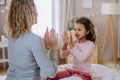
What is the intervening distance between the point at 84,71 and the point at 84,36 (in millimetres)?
308

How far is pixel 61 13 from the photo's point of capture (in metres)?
4.38

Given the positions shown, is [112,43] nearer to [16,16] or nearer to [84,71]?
[84,71]

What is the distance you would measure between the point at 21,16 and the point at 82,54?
2.15 feet

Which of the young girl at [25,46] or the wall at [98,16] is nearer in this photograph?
the young girl at [25,46]

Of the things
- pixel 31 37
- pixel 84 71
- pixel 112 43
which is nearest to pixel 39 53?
pixel 31 37

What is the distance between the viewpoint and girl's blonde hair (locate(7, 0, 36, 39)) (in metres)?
1.35

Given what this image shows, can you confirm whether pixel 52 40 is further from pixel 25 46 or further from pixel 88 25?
pixel 88 25

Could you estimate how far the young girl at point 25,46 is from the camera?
1322 millimetres

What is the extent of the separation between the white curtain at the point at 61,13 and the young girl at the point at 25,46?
2982 mm

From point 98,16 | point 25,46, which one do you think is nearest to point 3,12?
point 98,16

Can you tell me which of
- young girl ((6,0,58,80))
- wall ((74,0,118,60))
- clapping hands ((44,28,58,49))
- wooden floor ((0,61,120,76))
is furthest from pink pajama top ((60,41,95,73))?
wall ((74,0,118,60))

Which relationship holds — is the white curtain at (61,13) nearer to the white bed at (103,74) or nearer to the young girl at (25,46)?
the white bed at (103,74)

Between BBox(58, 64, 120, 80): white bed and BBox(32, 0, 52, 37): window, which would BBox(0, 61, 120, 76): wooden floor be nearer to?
BBox(32, 0, 52, 37): window

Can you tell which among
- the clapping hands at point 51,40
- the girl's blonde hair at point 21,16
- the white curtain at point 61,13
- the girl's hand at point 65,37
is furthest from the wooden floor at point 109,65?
the girl's blonde hair at point 21,16
